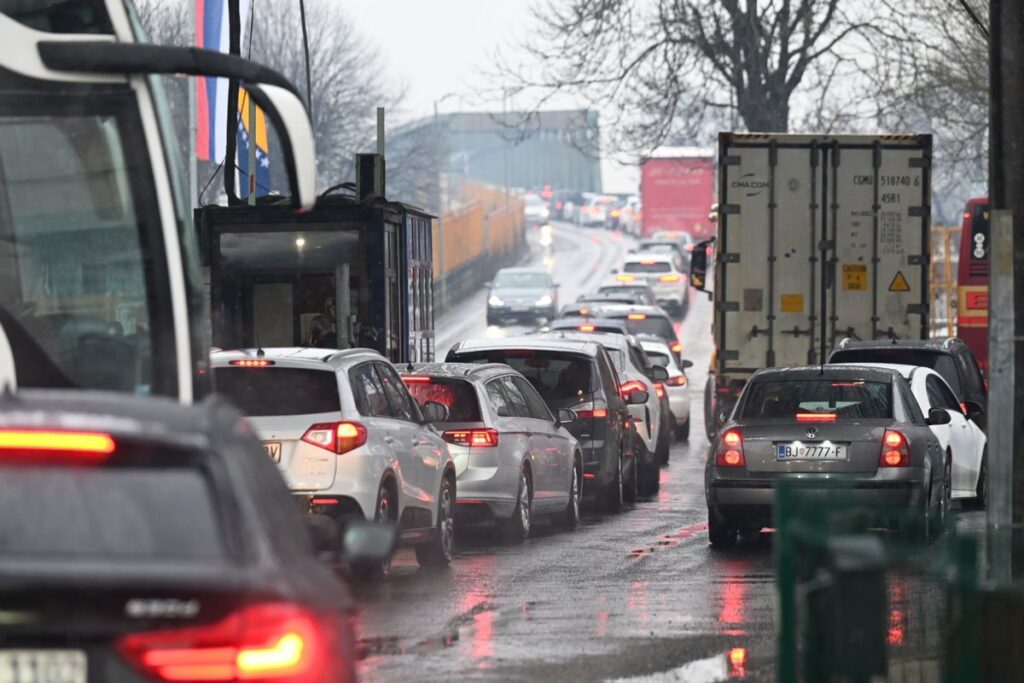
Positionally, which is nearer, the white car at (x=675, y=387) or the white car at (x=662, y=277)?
the white car at (x=675, y=387)

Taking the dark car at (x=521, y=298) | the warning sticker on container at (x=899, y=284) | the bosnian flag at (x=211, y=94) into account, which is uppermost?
the bosnian flag at (x=211, y=94)

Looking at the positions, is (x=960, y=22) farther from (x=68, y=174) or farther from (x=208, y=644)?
(x=208, y=644)

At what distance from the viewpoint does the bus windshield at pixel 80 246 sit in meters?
7.95

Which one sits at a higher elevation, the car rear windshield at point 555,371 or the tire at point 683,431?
the car rear windshield at point 555,371

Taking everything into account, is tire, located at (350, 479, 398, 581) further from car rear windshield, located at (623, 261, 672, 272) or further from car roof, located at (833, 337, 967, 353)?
car rear windshield, located at (623, 261, 672, 272)

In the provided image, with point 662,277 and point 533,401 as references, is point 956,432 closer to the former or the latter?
point 533,401

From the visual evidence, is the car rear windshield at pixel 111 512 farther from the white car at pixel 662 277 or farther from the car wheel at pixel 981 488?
the white car at pixel 662 277

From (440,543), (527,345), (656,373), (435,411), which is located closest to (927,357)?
(527,345)

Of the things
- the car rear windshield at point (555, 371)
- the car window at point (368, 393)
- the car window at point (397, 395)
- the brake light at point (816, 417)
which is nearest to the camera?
the car window at point (368, 393)

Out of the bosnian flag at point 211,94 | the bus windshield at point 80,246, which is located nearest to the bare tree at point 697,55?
the bosnian flag at point 211,94

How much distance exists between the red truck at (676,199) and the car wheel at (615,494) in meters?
62.4

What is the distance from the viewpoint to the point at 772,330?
2511 centimetres

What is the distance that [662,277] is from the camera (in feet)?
212

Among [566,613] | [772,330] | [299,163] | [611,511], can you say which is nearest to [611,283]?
[772,330]
